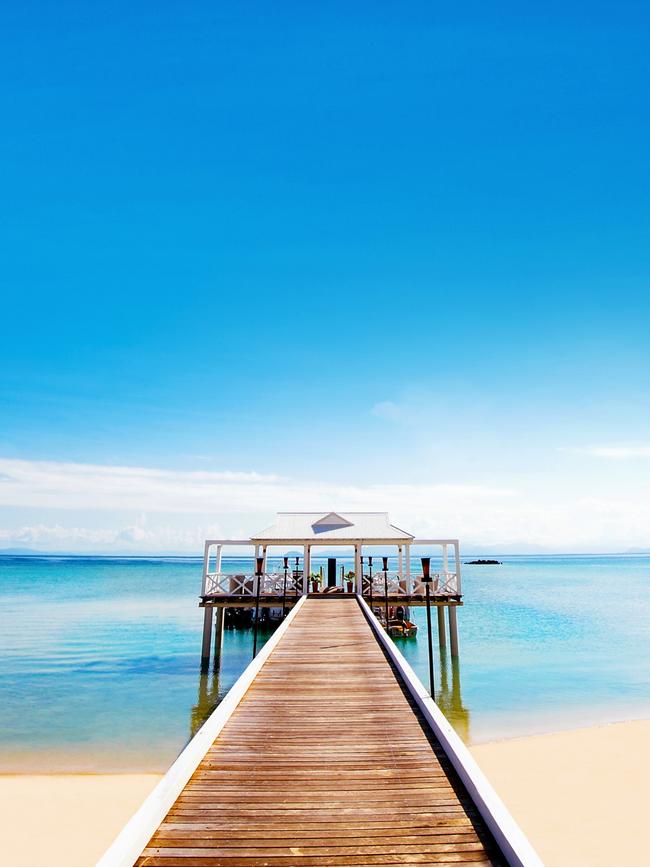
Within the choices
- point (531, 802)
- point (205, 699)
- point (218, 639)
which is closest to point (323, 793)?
point (531, 802)

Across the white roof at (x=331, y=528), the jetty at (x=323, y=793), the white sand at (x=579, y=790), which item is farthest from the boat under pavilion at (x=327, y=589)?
the jetty at (x=323, y=793)

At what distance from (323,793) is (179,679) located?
17.9 metres

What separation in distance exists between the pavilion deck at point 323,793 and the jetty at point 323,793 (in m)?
0.01

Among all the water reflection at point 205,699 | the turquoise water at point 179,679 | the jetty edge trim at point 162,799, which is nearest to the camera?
the jetty edge trim at point 162,799

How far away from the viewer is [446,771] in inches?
199

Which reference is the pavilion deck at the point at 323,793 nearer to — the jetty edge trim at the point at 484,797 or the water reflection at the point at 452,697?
the jetty edge trim at the point at 484,797

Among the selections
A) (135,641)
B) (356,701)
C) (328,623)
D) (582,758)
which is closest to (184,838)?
(356,701)

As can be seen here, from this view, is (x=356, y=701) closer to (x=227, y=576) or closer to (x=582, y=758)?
(x=582, y=758)

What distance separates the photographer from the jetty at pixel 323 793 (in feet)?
12.2

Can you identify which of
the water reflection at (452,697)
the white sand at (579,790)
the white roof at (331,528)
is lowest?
the water reflection at (452,697)

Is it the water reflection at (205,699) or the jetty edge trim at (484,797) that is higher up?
the jetty edge trim at (484,797)

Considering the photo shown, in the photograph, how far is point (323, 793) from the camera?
183 inches

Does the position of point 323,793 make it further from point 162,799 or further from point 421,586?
point 421,586

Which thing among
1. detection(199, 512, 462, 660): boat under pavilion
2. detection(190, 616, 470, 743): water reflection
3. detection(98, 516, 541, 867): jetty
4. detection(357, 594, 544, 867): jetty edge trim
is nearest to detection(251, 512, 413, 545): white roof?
detection(199, 512, 462, 660): boat under pavilion
